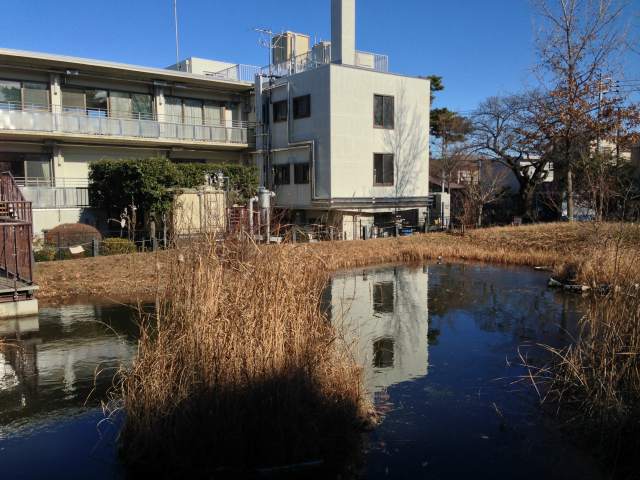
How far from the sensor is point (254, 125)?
29.7 metres

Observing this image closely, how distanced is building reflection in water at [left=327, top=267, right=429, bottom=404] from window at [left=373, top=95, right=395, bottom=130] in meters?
10.3

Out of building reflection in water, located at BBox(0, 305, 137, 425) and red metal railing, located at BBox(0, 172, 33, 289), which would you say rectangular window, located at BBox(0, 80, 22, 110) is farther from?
building reflection in water, located at BBox(0, 305, 137, 425)

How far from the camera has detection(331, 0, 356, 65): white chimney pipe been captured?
2675 centimetres

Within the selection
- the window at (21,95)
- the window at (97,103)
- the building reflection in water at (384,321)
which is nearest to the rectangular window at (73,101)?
the window at (97,103)

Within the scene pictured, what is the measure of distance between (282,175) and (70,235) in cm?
1133

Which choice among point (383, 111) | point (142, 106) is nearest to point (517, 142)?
point (383, 111)

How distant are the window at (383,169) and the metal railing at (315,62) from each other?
4.29 meters

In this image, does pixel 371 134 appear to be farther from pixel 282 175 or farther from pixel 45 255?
pixel 45 255

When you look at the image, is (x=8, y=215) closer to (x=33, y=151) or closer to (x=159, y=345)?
(x=33, y=151)

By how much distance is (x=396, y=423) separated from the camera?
640 centimetres

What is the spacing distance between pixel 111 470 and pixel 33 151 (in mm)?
22738

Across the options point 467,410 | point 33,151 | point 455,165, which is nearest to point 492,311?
point 467,410

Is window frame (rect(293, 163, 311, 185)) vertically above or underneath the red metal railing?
above

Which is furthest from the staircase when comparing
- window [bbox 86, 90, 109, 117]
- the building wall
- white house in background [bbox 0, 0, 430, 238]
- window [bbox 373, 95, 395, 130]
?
window [bbox 373, 95, 395, 130]
